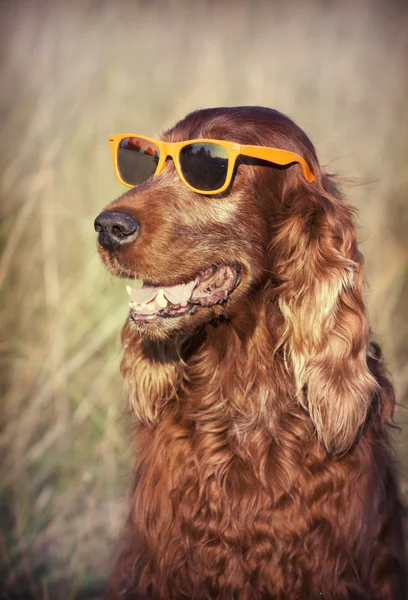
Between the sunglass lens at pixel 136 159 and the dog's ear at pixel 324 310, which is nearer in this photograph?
the dog's ear at pixel 324 310

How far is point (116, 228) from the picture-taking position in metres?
2.08

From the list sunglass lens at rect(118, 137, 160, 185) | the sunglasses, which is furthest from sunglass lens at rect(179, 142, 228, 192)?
sunglass lens at rect(118, 137, 160, 185)

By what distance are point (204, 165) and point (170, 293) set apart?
385 mm

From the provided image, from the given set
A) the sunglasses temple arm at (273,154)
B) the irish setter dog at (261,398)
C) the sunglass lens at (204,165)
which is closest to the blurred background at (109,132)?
the irish setter dog at (261,398)

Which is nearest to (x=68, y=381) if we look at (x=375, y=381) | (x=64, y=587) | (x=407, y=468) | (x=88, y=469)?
(x=88, y=469)

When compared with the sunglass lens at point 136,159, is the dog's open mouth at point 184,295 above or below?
below

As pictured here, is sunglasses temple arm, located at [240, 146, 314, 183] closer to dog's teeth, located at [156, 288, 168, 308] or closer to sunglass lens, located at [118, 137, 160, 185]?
sunglass lens, located at [118, 137, 160, 185]

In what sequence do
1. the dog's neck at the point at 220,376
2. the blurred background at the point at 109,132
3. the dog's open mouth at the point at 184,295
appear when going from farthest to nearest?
1. the blurred background at the point at 109,132
2. the dog's neck at the point at 220,376
3. the dog's open mouth at the point at 184,295

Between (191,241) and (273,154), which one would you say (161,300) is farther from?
(273,154)

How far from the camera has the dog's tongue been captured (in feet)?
7.23

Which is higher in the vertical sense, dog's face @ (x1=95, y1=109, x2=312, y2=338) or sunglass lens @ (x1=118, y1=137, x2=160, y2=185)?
sunglass lens @ (x1=118, y1=137, x2=160, y2=185)

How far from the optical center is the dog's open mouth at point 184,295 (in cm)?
217

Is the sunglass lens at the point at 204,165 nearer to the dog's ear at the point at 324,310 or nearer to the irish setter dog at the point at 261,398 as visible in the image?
the irish setter dog at the point at 261,398

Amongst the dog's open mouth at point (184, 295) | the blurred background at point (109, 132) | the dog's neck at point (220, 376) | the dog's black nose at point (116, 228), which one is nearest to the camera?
the dog's black nose at point (116, 228)
